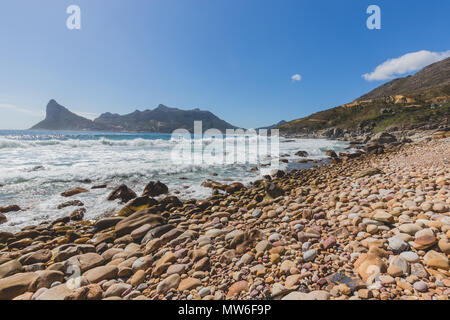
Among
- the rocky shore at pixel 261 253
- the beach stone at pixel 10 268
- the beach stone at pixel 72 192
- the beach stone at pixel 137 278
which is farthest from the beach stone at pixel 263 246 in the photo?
the beach stone at pixel 72 192

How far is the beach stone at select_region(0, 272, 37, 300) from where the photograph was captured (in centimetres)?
263

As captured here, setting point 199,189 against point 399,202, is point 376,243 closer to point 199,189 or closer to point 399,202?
point 399,202

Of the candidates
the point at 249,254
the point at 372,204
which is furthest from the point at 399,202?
the point at 249,254

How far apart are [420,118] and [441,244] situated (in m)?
46.1

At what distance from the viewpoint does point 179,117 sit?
198500 mm

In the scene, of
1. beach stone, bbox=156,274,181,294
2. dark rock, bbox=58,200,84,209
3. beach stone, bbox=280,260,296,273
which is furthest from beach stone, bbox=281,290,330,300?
dark rock, bbox=58,200,84,209

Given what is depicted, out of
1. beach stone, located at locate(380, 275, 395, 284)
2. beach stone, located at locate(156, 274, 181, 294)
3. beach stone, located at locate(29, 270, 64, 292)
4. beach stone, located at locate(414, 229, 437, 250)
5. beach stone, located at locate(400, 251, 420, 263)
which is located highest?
beach stone, located at locate(414, 229, 437, 250)

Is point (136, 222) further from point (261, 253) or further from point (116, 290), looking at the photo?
point (261, 253)

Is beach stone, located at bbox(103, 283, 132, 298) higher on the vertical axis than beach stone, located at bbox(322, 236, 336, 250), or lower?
lower

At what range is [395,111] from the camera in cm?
4775

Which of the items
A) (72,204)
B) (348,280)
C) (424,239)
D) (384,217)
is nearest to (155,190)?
(72,204)

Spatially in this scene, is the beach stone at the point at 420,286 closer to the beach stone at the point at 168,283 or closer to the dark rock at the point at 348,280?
the dark rock at the point at 348,280

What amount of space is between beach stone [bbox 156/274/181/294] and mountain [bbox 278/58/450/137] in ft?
141

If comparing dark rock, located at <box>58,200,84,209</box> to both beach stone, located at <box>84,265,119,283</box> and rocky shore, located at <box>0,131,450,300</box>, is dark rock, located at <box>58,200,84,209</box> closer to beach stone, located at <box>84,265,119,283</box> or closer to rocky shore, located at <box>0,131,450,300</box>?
rocky shore, located at <box>0,131,450,300</box>
